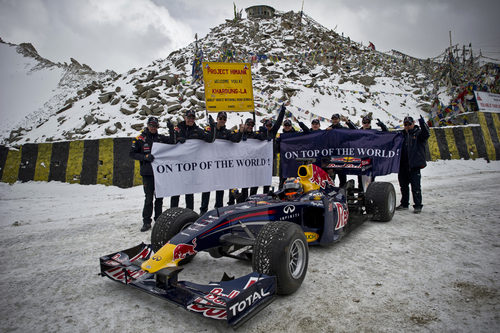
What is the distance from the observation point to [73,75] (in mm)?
40031

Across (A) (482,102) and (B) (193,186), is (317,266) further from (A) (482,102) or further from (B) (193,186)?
(A) (482,102)

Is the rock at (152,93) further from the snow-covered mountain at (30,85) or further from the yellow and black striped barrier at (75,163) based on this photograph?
the yellow and black striped barrier at (75,163)

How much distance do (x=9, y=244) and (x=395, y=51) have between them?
56.2 meters

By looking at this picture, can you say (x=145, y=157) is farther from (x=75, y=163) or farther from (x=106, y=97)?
(x=106, y=97)

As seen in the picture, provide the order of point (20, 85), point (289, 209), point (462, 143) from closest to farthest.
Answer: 1. point (289, 209)
2. point (462, 143)
3. point (20, 85)

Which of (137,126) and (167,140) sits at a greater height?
(137,126)

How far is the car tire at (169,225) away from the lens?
4.16 meters

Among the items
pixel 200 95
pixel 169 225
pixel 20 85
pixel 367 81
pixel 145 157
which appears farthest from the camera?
pixel 20 85

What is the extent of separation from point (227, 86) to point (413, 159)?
5127 millimetres

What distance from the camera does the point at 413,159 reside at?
7.22 m

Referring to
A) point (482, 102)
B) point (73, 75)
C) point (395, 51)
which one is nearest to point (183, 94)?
point (482, 102)

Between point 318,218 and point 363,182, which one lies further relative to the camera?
point 363,182

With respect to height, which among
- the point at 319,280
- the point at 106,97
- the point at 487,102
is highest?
the point at 106,97

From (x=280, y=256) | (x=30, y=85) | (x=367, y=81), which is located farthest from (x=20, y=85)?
(x=280, y=256)
